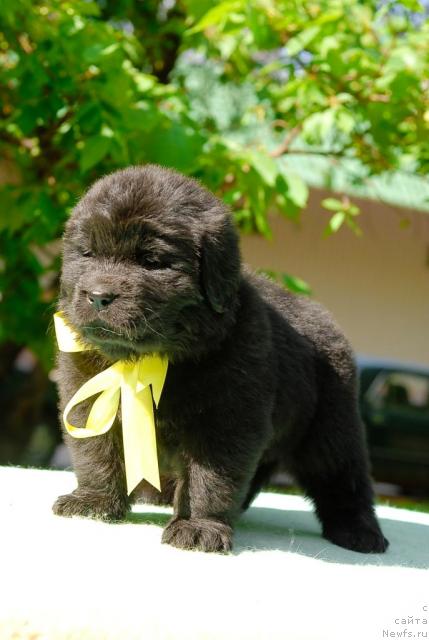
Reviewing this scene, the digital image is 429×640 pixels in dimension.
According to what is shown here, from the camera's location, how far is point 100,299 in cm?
237

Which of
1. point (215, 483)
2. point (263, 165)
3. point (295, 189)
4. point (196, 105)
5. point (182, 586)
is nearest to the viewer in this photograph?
point (182, 586)

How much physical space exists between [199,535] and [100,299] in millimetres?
768

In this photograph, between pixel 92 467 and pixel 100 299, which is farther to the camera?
pixel 92 467

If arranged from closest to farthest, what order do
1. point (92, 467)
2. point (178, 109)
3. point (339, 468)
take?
point (92, 467) → point (339, 468) → point (178, 109)

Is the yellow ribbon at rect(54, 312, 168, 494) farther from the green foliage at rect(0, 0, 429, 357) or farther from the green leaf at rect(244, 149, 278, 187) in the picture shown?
the green leaf at rect(244, 149, 278, 187)

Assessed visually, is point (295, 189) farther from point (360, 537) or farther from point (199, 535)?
point (199, 535)

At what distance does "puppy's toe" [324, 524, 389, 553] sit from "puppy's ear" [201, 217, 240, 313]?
1.09 m

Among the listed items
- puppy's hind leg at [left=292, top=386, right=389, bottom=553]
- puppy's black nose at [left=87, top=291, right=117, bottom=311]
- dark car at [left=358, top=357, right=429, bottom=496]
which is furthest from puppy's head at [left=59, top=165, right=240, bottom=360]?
dark car at [left=358, top=357, right=429, bottom=496]

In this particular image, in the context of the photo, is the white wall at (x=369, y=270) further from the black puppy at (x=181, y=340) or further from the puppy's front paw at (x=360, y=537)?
the black puppy at (x=181, y=340)

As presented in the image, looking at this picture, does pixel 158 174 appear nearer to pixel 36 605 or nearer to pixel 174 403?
pixel 174 403

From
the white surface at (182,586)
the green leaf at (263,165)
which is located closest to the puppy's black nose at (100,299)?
the white surface at (182,586)

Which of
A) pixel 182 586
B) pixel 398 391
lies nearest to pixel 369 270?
pixel 398 391

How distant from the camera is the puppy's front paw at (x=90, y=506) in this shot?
9.18ft

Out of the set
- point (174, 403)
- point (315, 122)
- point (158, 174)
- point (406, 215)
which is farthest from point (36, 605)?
point (406, 215)
